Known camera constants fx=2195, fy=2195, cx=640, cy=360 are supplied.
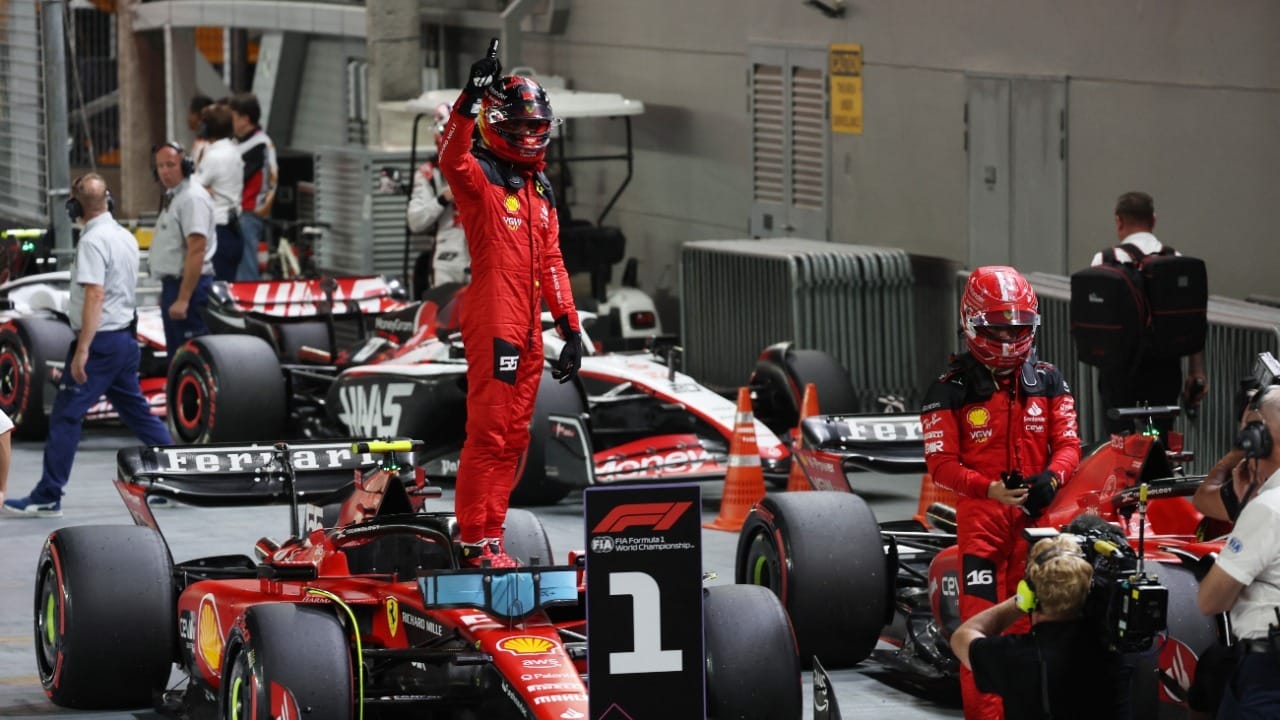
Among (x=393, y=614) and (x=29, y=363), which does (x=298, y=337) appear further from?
(x=393, y=614)

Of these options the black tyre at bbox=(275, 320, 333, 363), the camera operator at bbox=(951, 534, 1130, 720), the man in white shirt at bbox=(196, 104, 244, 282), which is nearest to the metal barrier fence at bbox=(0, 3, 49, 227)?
the man in white shirt at bbox=(196, 104, 244, 282)

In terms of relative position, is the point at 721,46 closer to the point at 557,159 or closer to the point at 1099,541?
the point at 557,159

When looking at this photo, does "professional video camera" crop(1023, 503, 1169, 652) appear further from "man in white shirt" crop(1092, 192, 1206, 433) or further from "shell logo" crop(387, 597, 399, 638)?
"man in white shirt" crop(1092, 192, 1206, 433)

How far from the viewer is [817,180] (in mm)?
17781

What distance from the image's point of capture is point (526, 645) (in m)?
6.93

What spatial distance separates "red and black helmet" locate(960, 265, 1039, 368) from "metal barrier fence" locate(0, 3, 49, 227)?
47.0 feet

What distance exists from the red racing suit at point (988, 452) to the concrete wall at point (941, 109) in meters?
5.75

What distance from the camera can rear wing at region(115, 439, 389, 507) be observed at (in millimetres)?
8992

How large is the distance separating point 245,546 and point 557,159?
8.12m

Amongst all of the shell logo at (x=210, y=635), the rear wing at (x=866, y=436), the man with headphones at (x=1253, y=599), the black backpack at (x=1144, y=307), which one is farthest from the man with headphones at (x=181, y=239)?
the man with headphones at (x=1253, y=599)

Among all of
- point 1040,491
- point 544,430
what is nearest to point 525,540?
point 1040,491

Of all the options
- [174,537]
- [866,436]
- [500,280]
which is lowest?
[174,537]

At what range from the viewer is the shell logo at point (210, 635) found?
304 inches

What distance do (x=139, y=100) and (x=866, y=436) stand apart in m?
19.6
